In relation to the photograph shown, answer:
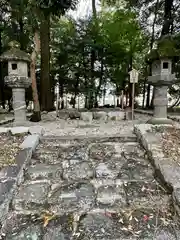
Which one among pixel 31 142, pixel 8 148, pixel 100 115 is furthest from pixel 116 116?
pixel 8 148

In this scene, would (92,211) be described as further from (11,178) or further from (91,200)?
(11,178)

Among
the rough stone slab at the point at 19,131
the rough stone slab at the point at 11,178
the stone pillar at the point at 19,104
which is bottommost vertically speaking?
the rough stone slab at the point at 11,178

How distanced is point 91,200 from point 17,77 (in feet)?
11.3

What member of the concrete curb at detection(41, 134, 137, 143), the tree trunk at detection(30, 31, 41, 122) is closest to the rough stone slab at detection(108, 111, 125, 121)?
the tree trunk at detection(30, 31, 41, 122)

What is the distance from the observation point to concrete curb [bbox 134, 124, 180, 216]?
206 centimetres

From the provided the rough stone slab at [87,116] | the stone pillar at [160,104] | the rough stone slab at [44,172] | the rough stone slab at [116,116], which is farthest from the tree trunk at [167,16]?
the rough stone slab at [44,172]

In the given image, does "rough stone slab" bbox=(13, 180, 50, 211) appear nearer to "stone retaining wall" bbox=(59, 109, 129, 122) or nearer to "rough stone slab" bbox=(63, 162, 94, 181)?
"rough stone slab" bbox=(63, 162, 94, 181)

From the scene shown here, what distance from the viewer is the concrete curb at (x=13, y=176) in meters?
1.93

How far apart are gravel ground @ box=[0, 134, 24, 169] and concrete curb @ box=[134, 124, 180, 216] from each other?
5.04 feet

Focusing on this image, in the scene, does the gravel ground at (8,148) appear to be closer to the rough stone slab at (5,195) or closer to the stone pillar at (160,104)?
the rough stone slab at (5,195)

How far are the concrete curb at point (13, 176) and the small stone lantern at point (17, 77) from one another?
183 cm

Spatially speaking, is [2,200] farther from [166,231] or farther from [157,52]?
[157,52]

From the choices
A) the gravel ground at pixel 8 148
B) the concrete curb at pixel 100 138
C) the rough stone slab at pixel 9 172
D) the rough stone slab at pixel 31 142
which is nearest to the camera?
the rough stone slab at pixel 9 172

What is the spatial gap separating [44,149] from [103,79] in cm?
771
